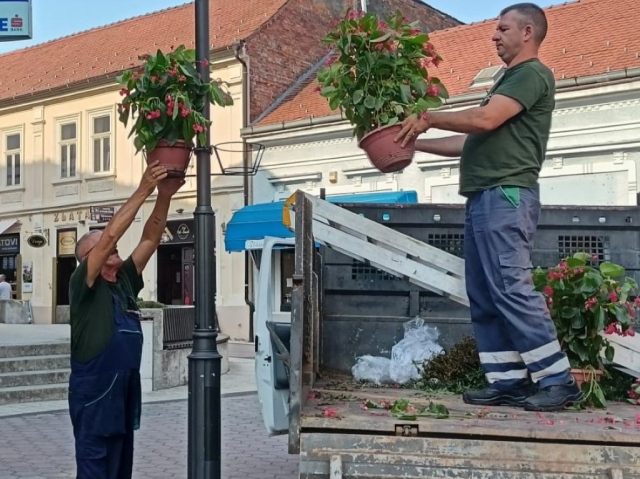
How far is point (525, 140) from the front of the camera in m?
3.62

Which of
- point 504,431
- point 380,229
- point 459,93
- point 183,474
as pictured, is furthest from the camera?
point 459,93

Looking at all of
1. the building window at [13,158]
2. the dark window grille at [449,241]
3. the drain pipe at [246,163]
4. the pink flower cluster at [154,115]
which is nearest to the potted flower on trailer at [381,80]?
the pink flower cluster at [154,115]

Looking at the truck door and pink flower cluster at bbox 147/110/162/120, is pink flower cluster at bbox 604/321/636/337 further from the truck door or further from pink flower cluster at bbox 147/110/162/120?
the truck door

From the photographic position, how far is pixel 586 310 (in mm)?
3562

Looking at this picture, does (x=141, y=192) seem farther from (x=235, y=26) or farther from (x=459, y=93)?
(x=235, y=26)

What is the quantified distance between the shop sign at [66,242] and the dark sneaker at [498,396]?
24782mm

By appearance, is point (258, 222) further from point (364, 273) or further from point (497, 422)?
point (497, 422)

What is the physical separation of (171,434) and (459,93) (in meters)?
12.6

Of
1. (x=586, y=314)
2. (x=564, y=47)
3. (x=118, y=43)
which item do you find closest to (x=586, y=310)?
(x=586, y=314)

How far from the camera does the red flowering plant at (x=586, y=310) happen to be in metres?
3.55

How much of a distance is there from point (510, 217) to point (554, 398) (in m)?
0.77

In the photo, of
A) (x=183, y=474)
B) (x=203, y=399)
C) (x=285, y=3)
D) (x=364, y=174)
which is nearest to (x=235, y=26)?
(x=285, y=3)

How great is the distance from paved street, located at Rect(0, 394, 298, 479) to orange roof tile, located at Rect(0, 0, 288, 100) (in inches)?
591

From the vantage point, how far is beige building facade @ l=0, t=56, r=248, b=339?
22969 millimetres
